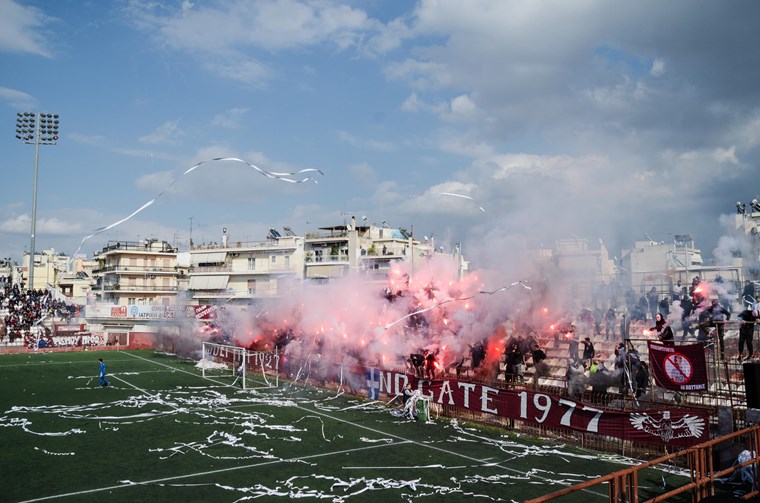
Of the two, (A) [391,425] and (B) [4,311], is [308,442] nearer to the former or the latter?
(A) [391,425]

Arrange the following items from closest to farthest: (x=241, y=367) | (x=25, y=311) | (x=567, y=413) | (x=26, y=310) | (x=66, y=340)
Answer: (x=567, y=413)
(x=241, y=367)
(x=66, y=340)
(x=25, y=311)
(x=26, y=310)

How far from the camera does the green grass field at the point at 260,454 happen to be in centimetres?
1469

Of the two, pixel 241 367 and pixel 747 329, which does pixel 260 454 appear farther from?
pixel 241 367

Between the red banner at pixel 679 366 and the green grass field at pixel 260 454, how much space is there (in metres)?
2.76

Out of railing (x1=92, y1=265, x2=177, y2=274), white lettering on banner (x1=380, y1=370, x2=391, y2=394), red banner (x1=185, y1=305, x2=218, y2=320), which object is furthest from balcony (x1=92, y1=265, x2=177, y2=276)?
white lettering on banner (x1=380, y1=370, x2=391, y2=394)

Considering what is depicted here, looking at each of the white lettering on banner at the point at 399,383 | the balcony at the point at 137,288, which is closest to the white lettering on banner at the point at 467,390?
the white lettering on banner at the point at 399,383

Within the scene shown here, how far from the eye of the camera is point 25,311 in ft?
214

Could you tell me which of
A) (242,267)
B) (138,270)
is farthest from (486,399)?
(138,270)

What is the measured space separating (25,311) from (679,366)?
227 feet

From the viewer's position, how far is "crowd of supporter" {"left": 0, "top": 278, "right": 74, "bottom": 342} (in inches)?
2302

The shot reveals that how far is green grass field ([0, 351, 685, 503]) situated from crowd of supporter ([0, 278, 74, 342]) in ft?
114

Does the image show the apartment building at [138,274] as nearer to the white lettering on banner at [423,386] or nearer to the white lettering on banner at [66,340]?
the white lettering on banner at [66,340]

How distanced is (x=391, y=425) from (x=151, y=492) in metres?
10.1

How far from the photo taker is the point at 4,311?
63.8 metres
